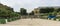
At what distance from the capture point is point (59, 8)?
91188 mm

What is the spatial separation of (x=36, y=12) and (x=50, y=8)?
28.5 feet

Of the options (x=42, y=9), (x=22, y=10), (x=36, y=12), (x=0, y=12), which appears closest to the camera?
(x=0, y=12)

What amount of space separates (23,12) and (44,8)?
15698 millimetres

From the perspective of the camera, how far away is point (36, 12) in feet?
285

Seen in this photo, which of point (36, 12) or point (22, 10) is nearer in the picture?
point (22, 10)

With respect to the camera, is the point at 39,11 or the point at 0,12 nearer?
the point at 0,12

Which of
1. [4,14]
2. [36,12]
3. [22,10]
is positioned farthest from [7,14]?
[36,12]

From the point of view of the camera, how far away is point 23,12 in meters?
81.2

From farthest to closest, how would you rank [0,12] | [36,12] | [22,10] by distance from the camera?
[36,12]
[22,10]
[0,12]

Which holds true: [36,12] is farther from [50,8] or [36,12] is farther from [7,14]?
A: [7,14]

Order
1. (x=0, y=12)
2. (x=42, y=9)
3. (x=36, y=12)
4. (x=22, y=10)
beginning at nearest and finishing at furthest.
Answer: (x=0, y=12), (x=22, y=10), (x=36, y=12), (x=42, y=9)

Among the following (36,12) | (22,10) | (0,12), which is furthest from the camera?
(36,12)

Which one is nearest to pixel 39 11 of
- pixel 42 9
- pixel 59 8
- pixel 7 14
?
pixel 42 9

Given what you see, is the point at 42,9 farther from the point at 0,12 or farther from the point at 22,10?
the point at 0,12
